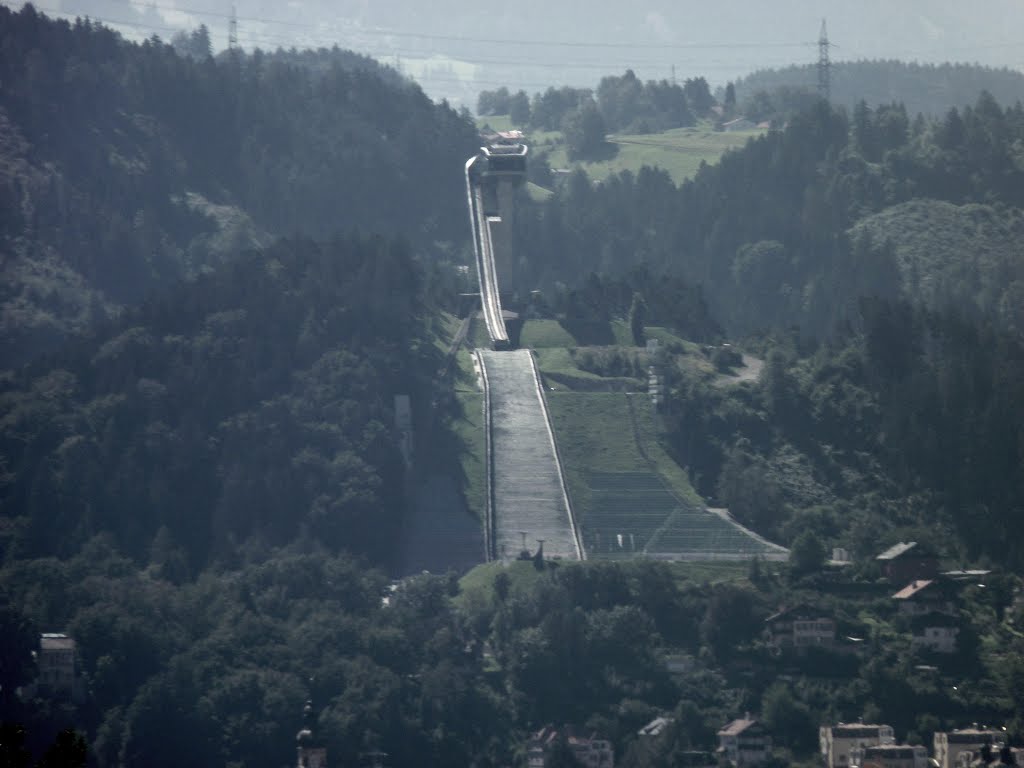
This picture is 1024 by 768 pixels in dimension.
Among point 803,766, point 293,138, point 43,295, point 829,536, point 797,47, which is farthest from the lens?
point 797,47

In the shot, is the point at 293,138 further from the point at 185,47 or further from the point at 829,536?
the point at 829,536

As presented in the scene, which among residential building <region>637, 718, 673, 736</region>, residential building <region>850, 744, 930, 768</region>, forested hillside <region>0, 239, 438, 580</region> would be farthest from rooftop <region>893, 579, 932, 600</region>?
forested hillside <region>0, 239, 438, 580</region>

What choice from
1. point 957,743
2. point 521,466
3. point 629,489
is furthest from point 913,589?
point 521,466

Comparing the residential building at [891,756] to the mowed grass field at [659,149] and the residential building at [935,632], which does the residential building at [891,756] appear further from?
the mowed grass field at [659,149]

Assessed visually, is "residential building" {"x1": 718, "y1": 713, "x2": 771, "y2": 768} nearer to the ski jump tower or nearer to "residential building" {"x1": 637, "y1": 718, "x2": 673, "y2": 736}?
"residential building" {"x1": 637, "y1": 718, "x2": 673, "y2": 736}

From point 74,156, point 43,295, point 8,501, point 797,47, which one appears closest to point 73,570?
point 8,501

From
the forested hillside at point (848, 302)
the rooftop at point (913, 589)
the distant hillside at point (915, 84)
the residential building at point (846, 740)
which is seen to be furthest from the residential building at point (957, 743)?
the distant hillside at point (915, 84)
